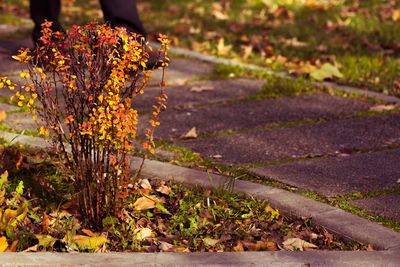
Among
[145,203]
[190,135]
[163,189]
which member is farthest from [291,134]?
[145,203]

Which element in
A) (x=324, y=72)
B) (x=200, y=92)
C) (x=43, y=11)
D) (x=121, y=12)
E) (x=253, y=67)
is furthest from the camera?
(x=253, y=67)

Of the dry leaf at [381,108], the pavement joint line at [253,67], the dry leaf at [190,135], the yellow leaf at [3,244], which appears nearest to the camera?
the yellow leaf at [3,244]

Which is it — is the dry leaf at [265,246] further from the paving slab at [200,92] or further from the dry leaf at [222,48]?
the dry leaf at [222,48]

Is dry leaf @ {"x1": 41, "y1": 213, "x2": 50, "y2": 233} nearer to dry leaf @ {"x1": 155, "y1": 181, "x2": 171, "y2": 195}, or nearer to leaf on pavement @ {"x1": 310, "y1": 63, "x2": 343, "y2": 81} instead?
dry leaf @ {"x1": 155, "y1": 181, "x2": 171, "y2": 195}

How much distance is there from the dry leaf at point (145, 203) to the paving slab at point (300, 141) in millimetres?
634

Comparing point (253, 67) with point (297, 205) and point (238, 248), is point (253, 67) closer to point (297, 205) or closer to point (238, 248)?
point (297, 205)

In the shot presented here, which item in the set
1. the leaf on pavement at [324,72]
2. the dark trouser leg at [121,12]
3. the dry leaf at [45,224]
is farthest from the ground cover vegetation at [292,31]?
the dry leaf at [45,224]

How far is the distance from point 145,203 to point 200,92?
1871mm

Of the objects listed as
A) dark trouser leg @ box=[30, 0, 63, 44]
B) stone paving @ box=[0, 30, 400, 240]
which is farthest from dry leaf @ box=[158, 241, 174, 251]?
dark trouser leg @ box=[30, 0, 63, 44]

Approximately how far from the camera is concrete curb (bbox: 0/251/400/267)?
209 centimetres

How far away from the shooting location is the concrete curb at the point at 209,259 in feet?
6.85

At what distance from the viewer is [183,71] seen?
4840mm

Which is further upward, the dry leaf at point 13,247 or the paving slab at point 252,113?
the paving slab at point 252,113

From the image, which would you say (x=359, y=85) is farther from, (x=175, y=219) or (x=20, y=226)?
(x=20, y=226)
